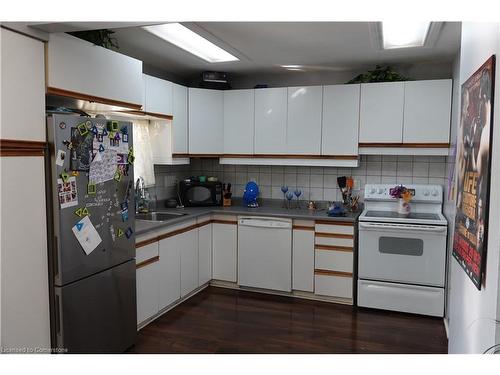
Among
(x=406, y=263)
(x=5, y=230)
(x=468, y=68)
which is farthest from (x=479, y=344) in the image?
(x=5, y=230)

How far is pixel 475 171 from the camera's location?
1646mm

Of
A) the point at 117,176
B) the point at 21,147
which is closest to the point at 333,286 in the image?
the point at 117,176

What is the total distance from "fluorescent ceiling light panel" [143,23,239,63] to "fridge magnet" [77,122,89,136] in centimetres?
93

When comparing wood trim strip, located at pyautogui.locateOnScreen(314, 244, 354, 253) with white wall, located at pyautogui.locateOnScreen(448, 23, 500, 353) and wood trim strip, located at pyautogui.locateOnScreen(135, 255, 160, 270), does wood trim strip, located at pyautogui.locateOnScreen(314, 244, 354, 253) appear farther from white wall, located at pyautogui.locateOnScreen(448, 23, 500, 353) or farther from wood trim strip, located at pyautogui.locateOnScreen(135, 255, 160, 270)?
wood trim strip, located at pyautogui.locateOnScreen(135, 255, 160, 270)

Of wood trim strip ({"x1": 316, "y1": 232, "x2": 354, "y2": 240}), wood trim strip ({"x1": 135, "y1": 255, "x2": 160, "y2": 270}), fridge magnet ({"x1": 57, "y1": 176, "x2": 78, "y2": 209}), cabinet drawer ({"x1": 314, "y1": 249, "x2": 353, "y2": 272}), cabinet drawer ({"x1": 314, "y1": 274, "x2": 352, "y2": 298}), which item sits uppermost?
fridge magnet ({"x1": 57, "y1": 176, "x2": 78, "y2": 209})

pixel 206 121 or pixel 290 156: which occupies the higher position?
pixel 206 121

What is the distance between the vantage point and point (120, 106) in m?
2.71

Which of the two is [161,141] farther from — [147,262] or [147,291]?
[147,291]

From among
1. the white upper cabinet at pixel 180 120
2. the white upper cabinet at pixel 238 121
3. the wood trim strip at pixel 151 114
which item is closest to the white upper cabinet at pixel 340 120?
the white upper cabinet at pixel 238 121

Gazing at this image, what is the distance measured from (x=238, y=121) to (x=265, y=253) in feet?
4.67

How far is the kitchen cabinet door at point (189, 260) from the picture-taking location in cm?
360

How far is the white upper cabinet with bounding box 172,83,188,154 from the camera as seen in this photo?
3824 millimetres

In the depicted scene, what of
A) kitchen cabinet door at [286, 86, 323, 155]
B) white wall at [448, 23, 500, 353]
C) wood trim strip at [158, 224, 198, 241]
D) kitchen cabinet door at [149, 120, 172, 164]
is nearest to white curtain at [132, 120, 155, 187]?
kitchen cabinet door at [149, 120, 172, 164]

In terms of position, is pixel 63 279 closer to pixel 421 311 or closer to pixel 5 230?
pixel 5 230
